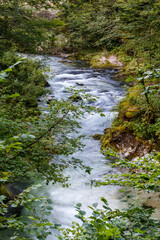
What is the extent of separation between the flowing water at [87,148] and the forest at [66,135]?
0.33m

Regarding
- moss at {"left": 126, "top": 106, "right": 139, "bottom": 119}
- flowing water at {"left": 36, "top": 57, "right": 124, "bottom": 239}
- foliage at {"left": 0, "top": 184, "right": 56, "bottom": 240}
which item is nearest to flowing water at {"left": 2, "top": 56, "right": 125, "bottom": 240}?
flowing water at {"left": 36, "top": 57, "right": 124, "bottom": 239}

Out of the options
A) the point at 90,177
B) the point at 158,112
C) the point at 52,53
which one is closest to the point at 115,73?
the point at 52,53

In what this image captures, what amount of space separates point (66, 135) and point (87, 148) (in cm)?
483

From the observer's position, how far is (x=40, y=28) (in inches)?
267

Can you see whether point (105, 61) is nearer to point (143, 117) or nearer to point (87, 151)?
point (87, 151)

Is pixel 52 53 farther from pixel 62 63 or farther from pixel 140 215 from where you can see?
pixel 140 215

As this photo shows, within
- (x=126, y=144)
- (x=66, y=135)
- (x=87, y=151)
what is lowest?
(x=87, y=151)

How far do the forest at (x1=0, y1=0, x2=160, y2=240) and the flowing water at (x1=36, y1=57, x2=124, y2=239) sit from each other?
33cm

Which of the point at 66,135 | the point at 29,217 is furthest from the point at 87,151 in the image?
the point at 29,217

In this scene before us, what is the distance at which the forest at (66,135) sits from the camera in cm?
145

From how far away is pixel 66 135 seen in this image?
3.14 meters

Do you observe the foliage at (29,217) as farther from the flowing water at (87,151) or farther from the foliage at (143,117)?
the foliage at (143,117)

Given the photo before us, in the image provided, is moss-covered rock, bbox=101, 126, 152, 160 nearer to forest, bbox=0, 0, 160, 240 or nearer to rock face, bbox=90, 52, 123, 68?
forest, bbox=0, 0, 160, 240

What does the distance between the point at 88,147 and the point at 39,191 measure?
116 inches
